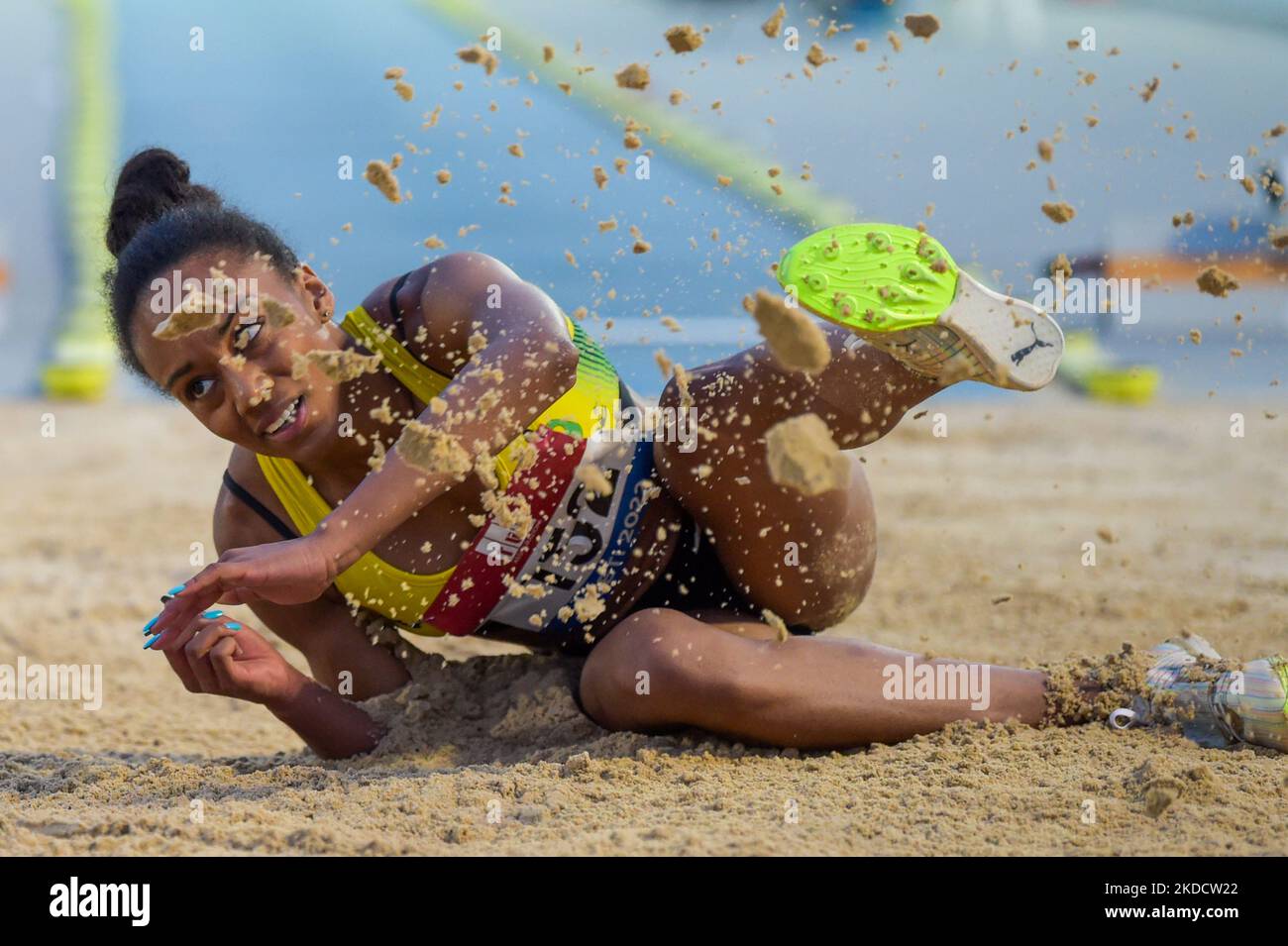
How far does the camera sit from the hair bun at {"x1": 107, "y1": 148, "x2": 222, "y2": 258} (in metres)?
1.80

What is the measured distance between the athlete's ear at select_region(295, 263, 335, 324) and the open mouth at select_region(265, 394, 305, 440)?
0.15 metres

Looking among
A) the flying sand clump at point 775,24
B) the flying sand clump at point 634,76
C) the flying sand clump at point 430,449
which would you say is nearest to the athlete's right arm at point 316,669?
the flying sand clump at point 430,449

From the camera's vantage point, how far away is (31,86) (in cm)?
987

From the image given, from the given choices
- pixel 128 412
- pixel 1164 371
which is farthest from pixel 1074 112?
pixel 128 412

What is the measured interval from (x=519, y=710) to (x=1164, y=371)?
17.5 feet

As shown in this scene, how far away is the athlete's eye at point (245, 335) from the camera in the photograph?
1.60m

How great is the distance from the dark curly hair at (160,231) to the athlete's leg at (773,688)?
67 centimetres

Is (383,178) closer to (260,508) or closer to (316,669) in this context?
(260,508)

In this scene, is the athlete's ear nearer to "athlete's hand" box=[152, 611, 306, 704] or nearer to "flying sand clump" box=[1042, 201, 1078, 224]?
"athlete's hand" box=[152, 611, 306, 704]

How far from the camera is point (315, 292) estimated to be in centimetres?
178

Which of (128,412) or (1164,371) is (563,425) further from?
(1164,371)

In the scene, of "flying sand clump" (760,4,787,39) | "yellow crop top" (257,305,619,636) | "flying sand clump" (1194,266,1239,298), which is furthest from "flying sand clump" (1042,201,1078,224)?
"yellow crop top" (257,305,619,636)

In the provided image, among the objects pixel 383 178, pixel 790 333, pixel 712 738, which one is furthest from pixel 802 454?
pixel 383 178

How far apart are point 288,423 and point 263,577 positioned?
292 millimetres
